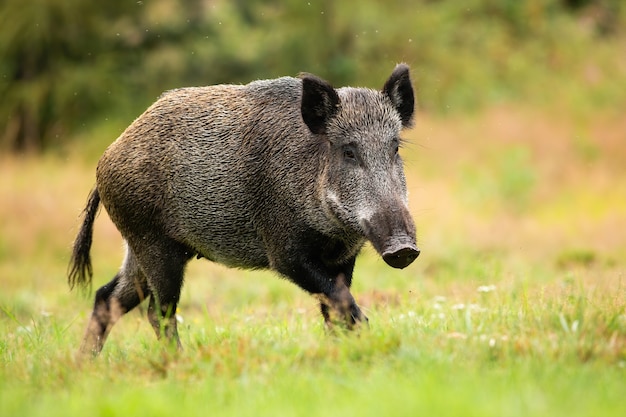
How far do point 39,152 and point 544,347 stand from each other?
16.0 metres

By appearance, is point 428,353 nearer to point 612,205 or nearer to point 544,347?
point 544,347

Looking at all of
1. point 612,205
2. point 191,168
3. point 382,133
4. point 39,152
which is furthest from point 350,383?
point 39,152

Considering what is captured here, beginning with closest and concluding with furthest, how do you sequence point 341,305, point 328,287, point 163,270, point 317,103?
1. point 341,305
2. point 328,287
3. point 317,103
4. point 163,270

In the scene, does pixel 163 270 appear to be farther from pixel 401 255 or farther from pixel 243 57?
pixel 243 57

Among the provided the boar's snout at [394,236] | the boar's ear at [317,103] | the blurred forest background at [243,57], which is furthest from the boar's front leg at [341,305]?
the blurred forest background at [243,57]

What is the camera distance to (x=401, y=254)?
4754 millimetres

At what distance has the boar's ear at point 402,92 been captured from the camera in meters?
5.80

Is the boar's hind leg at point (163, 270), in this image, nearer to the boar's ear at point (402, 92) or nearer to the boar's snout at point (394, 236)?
the boar's snout at point (394, 236)

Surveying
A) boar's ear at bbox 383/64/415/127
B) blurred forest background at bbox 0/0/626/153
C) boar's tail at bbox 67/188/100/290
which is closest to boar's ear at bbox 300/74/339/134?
boar's ear at bbox 383/64/415/127

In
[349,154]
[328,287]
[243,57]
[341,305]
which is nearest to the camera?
[341,305]

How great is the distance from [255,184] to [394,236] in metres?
1.30

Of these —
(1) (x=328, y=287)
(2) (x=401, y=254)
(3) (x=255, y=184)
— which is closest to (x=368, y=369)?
(2) (x=401, y=254)

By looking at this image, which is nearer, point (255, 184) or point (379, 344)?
point (379, 344)

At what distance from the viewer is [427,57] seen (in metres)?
21.8
